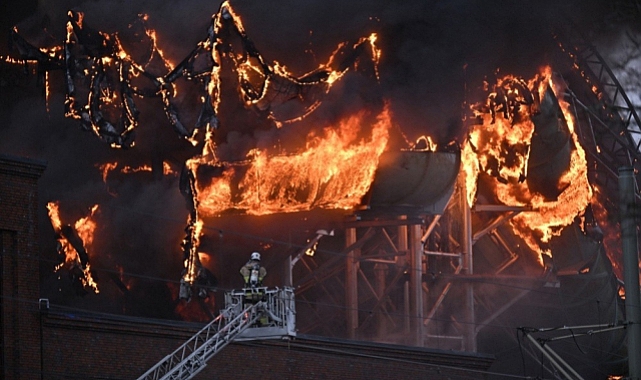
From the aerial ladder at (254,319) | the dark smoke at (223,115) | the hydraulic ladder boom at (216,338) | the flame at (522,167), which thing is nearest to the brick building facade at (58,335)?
the hydraulic ladder boom at (216,338)

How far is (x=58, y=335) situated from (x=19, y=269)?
4.88 ft

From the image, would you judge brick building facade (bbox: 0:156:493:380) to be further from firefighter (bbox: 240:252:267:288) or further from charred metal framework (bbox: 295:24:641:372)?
charred metal framework (bbox: 295:24:641:372)

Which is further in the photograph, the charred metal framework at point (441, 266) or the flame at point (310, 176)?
the charred metal framework at point (441, 266)

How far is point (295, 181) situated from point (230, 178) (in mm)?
1670

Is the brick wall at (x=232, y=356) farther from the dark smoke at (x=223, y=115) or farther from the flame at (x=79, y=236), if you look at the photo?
the flame at (x=79, y=236)

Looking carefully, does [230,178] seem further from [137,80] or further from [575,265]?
[575,265]

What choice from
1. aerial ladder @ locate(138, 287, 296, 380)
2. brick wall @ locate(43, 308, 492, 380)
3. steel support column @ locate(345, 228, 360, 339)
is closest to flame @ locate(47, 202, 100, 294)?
steel support column @ locate(345, 228, 360, 339)

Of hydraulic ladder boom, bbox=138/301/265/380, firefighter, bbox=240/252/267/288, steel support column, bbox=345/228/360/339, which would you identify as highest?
steel support column, bbox=345/228/360/339

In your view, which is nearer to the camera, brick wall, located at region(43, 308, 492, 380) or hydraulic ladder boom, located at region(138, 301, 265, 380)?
hydraulic ladder boom, located at region(138, 301, 265, 380)

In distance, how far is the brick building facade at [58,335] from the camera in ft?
106

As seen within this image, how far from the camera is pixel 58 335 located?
32.9m

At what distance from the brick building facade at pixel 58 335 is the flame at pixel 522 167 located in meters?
12.2

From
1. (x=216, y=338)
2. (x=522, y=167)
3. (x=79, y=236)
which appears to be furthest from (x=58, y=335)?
(x=522, y=167)

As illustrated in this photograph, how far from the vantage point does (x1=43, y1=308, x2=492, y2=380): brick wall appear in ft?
108
